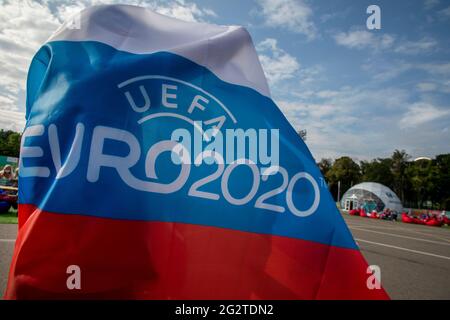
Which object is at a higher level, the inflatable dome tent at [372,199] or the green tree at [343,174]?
the green tree at [343,174]

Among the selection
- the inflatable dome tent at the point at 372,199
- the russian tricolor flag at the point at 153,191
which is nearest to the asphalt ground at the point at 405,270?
the russian tricolor flag at the point at 153,191

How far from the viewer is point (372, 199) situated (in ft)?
135

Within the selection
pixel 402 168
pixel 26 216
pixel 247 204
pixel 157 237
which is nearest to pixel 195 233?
pixel 157 237

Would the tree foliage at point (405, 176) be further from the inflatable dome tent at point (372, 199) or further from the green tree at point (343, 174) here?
the inflatable dome tent at point (372, 199)

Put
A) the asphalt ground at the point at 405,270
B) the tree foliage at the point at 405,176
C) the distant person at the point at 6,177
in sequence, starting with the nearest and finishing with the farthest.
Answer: the asphalt ground at the point at 405,270 < the distant person at the point at 6,177 < the tree foliage at the point at 405,176

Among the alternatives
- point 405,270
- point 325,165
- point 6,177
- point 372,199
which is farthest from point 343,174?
point 6,177

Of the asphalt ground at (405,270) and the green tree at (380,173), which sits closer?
the asphalt ground at (405,270)

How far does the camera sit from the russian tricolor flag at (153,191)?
1568 millimetres

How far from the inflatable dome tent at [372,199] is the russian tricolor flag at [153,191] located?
137 ft

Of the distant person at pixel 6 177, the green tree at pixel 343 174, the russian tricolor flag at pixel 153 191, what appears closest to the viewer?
the russian tricolor flag at pixel 153 191

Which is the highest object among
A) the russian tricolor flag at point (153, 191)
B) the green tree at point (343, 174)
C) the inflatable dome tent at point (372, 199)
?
the green tree at point (343, 174)

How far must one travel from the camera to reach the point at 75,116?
1668mm

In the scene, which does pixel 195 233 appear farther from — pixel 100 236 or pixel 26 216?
pixel 26 216

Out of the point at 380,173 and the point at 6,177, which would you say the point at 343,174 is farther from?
the point at 6,177
